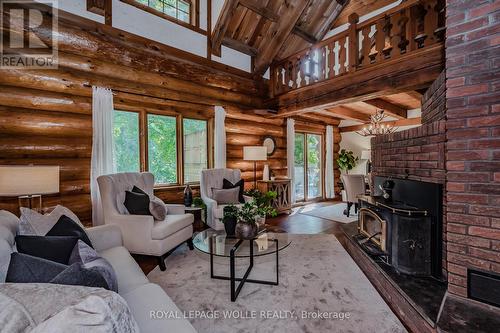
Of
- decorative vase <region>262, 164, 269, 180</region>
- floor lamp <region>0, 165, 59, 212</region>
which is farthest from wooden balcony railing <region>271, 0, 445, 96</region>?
floor lamp <region>0, 165, 59, 212</region>

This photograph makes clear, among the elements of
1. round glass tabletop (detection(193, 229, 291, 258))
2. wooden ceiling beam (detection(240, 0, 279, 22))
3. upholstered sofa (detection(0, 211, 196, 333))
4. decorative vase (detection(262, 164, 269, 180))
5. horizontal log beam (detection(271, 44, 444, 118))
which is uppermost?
wooden ceiling beam (detection(240, 0, 279, 22))

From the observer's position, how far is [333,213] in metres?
5.57

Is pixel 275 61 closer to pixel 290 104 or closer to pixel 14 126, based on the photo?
pixel 290 104

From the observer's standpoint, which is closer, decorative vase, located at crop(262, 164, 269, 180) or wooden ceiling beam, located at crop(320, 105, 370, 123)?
decorative vase, located at crop(262, 164, 269, 180)

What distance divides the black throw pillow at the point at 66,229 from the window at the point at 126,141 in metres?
2.22

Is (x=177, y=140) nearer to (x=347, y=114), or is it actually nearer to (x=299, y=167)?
(x=299, y=167)

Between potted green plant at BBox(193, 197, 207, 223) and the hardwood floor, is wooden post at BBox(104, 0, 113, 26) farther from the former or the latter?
the hardwood floor

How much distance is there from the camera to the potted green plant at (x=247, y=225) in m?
2.46

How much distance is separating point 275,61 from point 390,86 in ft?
8.59

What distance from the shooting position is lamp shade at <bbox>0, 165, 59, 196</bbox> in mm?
2104

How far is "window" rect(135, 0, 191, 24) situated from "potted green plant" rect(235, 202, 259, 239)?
3740 mm

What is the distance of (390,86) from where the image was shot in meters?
3.47

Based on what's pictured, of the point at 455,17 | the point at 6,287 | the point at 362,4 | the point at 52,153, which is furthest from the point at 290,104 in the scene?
the point at 6,287

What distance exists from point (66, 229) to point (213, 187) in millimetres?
2729
